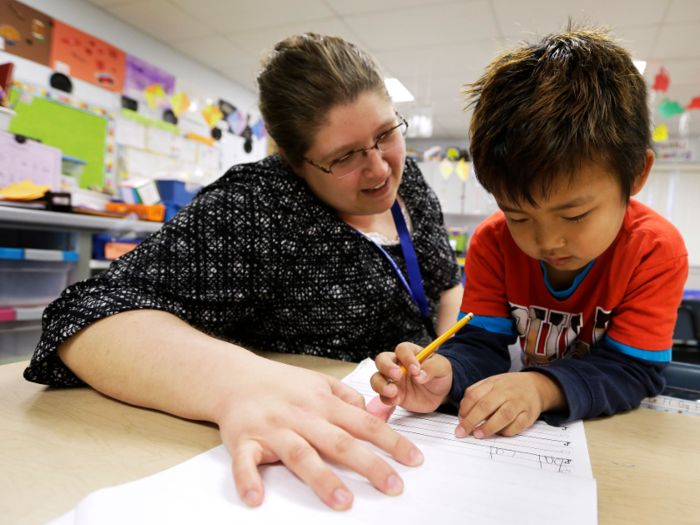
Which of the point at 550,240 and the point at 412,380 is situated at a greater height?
the point at 550,240

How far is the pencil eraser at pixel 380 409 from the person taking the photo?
520 millimetres

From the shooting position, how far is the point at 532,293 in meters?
0.77

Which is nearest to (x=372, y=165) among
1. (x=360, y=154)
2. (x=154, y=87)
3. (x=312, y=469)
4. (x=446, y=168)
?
(x=360, y=154)

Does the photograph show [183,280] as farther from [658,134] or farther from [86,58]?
[86,58]

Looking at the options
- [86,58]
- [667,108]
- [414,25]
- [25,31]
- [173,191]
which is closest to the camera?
[173,191]

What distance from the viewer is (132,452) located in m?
0.41

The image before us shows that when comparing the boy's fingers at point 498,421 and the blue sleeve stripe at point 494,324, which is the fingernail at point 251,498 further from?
the blue sleeve stripe at point 494,324

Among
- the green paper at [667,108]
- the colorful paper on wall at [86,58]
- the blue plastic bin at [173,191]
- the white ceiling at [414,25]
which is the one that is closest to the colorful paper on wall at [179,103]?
the white ceiling at [414,25]

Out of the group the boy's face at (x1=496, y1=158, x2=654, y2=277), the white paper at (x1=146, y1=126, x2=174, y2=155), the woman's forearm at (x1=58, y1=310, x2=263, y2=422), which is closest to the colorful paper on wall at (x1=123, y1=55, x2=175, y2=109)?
the white paper at (x1=146, y1=126, x2=174, y2=155)

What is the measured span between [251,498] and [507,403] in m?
0.29

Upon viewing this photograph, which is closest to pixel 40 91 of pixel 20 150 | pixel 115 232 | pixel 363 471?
pixel 20 150

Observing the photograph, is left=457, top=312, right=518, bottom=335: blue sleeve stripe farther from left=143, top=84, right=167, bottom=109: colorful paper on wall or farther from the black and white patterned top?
left=143, top=84, right=167, bottom=109: colorful paper on wall

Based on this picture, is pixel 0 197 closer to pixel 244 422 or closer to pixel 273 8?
pixel 244 422

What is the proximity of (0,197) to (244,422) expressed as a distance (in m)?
1.46
